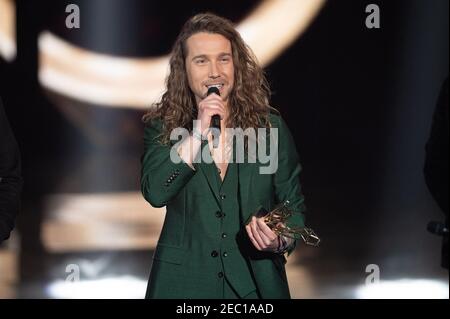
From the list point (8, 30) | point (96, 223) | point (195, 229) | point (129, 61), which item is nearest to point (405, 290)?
point (96, 223)

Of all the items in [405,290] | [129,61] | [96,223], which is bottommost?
[405,290]

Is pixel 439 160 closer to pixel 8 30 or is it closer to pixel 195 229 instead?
pixel 195 229

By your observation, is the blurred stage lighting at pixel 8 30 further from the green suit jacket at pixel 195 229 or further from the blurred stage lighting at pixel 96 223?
the green suit jacket at pixel 195 229

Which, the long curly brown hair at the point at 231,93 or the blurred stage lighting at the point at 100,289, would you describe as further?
the blurred stage lighting at the point at 100,289

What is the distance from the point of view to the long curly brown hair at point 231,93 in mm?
2455

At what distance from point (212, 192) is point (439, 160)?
55cm

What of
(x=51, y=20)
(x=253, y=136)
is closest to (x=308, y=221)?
(x=51, y=20)

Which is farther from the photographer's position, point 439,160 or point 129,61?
point 129,61

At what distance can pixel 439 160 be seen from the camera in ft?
7.70

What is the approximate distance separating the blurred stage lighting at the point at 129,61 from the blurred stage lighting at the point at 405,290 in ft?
3.89

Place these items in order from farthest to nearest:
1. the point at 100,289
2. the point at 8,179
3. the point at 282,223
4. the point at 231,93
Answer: the point at 100,289 → the point at 231,93 → the point at 282,223 → the point at 8,179

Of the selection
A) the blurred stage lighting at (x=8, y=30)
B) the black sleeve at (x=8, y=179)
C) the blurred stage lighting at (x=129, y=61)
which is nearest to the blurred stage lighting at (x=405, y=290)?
the blurred stage lighting at (x=129, y=61)

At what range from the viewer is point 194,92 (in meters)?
2.45

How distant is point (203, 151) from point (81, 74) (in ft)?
8.23
